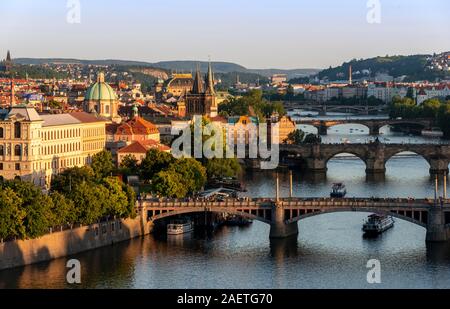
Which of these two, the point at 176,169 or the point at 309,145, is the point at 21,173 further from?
the point at 309,145

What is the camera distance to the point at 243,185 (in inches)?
2267

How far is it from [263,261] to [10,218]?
7.03 metres

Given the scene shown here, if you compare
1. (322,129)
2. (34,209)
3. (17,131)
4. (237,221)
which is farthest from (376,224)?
(322,129)

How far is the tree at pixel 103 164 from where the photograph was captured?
53.0 metres

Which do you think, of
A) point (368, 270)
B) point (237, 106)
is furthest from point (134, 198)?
point (237, 106)

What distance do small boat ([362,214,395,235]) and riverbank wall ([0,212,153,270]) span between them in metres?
6.77

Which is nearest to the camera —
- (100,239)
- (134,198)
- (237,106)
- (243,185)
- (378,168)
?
(100,239)

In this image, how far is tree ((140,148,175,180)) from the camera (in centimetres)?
5094

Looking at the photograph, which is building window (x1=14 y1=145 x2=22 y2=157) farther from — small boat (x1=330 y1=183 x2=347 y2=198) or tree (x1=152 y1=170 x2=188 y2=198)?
small boat (x1=330 y1=183 x2=347 y2=198)

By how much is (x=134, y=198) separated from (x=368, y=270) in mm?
9327

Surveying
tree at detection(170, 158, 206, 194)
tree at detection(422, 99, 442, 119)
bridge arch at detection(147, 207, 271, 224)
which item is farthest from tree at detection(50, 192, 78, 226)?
tree at detection(422, 99, 442, 119)

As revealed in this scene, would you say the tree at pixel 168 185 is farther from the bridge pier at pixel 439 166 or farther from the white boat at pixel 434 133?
the white boat at pixel 434 133

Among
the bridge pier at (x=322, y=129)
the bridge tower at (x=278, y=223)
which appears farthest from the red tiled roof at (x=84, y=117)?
the bridge pier at (x=322, y=129)

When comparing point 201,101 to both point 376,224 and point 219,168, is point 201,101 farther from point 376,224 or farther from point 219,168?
point 376,224
